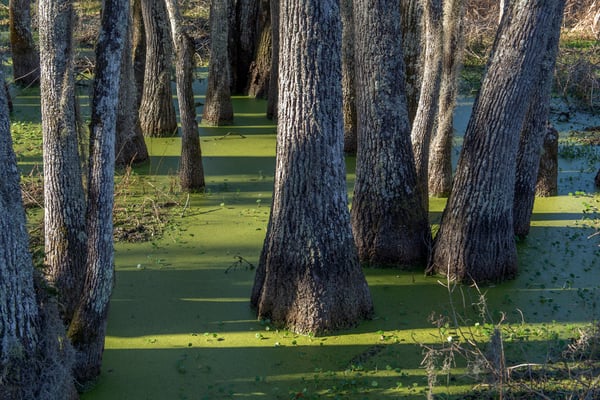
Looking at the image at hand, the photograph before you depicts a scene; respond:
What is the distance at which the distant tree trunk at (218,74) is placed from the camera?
16016 mm

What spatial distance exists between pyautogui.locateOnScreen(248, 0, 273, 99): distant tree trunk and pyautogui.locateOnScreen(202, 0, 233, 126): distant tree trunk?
2.06 m

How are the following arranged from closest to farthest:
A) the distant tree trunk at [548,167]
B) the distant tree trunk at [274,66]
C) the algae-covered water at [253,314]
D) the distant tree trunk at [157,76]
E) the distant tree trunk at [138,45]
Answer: the algae-covered water at [253,314] → the distant tree trunk at [548,167] → the distant tree trunk at [157,76] → the distant tree trunk at [138,45] → the distant tree trunk at [274,66]

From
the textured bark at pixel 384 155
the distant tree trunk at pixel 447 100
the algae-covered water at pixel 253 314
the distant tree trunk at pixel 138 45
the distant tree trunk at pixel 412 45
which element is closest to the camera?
the algae-covered water at pixel 253 314

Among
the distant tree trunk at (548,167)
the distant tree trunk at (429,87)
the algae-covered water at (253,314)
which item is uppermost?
the distant tree trunk at (429,87)

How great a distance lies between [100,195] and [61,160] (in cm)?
91

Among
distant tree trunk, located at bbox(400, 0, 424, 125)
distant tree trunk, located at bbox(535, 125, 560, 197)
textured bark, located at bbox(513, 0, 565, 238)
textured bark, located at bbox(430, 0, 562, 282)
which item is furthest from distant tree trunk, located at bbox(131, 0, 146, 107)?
textured bark, located at bbox(430, 0, 562, 282)

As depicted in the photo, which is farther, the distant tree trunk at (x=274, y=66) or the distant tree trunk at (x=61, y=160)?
the distant tree trunk at (x=274, y=66)

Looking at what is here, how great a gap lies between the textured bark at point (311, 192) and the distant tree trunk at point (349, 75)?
5.20 meters

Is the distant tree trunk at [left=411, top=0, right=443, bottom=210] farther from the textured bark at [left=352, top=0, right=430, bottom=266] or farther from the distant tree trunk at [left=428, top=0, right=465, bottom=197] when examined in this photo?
the textured bark at [left=352, top=0, right=430, bottom=266]

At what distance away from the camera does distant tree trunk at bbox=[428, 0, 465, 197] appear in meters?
12.1

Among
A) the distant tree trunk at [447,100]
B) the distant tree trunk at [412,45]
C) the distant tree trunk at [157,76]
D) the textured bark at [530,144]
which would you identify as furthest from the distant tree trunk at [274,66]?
the textured bark at [530,144]

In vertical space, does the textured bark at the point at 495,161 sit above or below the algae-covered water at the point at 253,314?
above

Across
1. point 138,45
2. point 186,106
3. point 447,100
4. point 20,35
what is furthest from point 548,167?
point 20,35

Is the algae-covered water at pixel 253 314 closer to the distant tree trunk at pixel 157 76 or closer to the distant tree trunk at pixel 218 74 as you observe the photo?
the distant tree trunk at pixel 157 76
